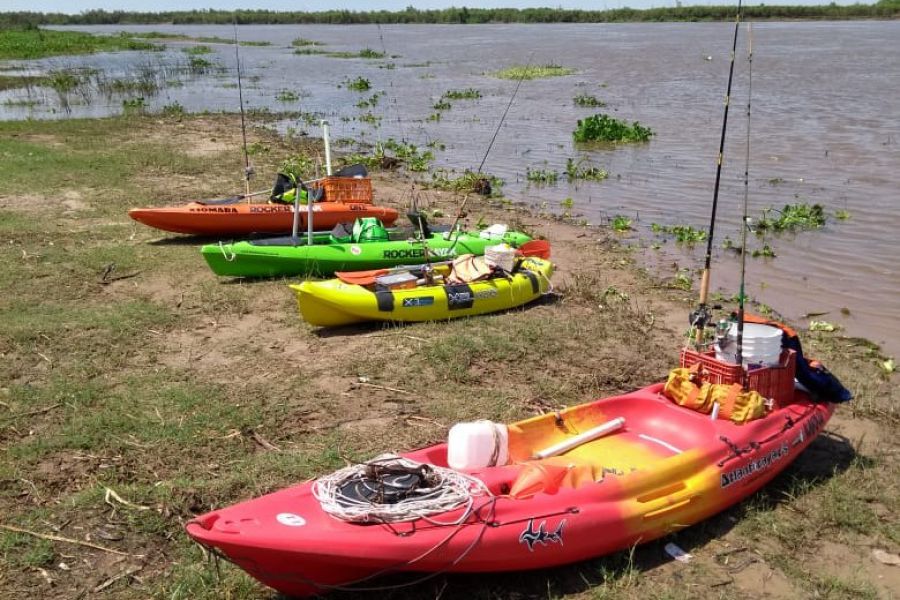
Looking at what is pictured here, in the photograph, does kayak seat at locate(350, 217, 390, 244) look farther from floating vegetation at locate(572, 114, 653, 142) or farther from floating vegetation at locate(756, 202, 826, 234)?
floating vegetation at locate(572, 114, 653, 142)

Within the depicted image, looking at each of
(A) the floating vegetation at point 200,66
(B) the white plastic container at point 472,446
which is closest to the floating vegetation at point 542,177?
(B) the white plastic container at point 472,446

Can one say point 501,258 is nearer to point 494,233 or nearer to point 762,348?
point 494,233

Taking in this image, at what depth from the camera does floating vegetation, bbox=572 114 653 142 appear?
2084 cm

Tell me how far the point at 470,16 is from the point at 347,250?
3818 inches

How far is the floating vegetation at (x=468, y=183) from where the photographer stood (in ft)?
52.5

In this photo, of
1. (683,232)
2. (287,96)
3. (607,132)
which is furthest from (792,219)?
(287,96)

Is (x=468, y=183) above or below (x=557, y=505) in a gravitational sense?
above

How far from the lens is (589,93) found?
30.8 meters

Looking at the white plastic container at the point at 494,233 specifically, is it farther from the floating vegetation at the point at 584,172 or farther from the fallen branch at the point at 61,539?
the fallen branch at the point at 61,539

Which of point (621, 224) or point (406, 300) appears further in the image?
point (621, 224)

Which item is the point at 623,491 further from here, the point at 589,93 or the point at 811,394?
the point at 589,93

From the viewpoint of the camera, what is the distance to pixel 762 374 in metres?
6.07

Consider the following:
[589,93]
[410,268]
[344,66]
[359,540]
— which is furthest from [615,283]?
[344,66]

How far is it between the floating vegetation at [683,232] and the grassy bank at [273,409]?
1.18m
